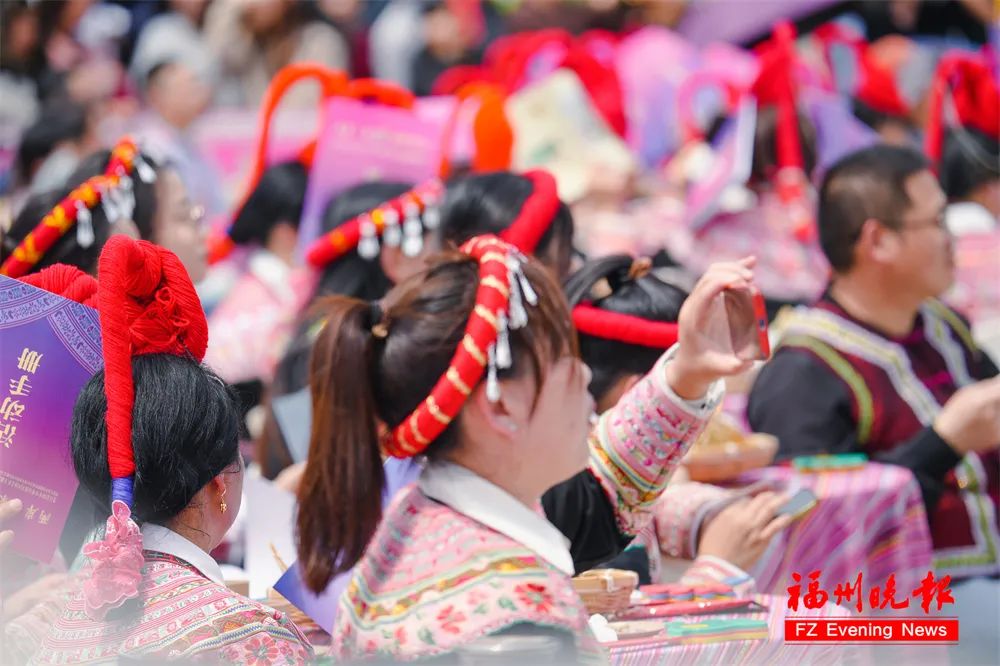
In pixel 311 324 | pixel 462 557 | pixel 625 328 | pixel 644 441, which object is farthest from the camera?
pixel 311 324

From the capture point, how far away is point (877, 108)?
4.93m

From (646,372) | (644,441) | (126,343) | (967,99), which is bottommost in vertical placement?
(967,99)

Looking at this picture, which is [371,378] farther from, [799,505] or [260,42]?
[260,42]

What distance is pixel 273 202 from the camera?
11.8 ft

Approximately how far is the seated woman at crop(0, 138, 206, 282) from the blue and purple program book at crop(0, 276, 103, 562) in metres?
0.60

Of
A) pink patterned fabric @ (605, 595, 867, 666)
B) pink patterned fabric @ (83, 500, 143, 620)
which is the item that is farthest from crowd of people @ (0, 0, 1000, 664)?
pink patterned fabric @ (605, 595, 867, 666)

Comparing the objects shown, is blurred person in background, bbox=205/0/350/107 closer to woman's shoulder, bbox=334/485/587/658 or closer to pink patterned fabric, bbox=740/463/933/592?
pink patterned fabric, bbox=740/463/933/592

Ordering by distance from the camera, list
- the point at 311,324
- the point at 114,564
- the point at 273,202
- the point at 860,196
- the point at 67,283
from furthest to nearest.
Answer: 1. the point at 273,202
2. the point at 860,196
3. the point at 311,324
4. the point at 67,283
5. the point at 114,564

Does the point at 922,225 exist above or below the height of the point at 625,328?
below

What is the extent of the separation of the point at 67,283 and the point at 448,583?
64 cm

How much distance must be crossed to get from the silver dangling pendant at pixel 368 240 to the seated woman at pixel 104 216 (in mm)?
345

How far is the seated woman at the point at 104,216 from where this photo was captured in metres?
2.06

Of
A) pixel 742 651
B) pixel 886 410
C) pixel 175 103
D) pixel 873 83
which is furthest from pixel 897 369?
pixel 175 103

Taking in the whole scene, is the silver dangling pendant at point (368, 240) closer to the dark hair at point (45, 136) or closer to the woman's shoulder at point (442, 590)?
the woman's shoulder at point (442, 590)
